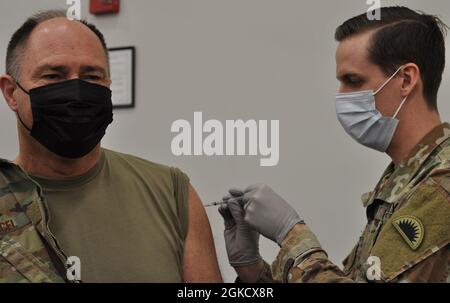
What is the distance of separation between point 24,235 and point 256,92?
132 centimetres

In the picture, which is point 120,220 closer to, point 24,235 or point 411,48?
point 24,235

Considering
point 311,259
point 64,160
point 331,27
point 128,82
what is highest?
point 331,27

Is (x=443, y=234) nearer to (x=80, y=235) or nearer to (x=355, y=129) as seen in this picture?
(x=355, y=129)

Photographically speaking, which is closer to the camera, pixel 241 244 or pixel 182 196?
pixel 182 196

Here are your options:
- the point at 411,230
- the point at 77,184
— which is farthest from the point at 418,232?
the point at 77,184

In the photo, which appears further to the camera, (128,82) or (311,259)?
(128,82)

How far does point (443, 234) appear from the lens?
144 centimetres

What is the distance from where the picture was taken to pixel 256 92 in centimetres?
251

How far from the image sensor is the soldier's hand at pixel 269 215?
1.63 metres

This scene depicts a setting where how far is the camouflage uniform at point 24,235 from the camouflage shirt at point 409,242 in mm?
Answer: 598

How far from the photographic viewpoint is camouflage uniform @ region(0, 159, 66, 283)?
1385 millimetres
